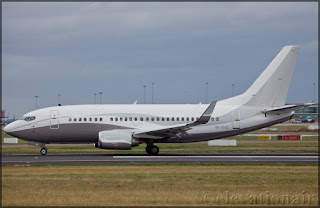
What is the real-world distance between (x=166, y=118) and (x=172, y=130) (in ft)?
6.93

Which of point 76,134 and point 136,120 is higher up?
point 136,120

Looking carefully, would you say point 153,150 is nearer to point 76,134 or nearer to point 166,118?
point 166,118

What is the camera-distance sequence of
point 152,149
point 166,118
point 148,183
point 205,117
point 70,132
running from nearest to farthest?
point 148,183 < point 205,117 < point 70,132 < point 152,149 < point 166,118

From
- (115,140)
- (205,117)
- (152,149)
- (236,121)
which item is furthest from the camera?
(236,121)

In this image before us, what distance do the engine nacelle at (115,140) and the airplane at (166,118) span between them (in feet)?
1.65

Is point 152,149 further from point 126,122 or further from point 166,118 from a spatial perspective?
point 126,122

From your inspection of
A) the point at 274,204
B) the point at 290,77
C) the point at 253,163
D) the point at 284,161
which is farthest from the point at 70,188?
the point at 290,77

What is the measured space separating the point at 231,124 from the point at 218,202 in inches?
996

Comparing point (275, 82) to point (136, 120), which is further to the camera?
point (275, 82)

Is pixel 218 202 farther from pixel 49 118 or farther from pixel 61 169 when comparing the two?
pixel 49 118

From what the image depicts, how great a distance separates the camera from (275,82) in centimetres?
4594

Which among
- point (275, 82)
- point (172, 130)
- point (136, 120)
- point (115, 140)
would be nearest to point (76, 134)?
point (115, 140)

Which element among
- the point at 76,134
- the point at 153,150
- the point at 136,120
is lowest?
the point at 153,150

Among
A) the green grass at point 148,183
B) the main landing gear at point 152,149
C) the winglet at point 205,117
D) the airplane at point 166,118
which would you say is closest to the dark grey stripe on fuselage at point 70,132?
the airplane at point 166,118
